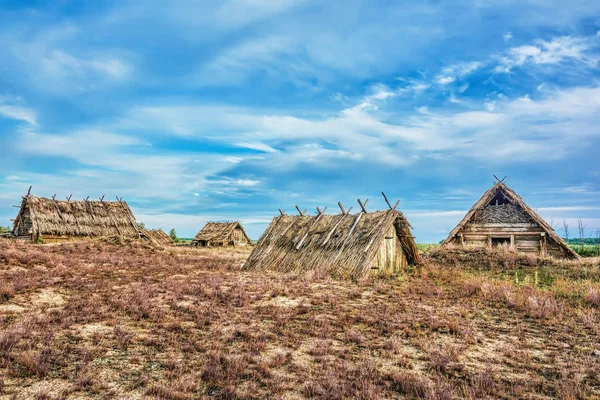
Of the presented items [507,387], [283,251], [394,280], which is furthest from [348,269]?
Result: [507,387]

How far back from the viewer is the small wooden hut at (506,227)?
2627 centimetres

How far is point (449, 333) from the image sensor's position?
8586 mm

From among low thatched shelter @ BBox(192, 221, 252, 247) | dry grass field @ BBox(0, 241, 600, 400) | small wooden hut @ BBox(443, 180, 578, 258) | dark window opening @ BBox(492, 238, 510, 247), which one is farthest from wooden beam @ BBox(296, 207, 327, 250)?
low thatched shelter @ BBox(192, 221, 252, 247)

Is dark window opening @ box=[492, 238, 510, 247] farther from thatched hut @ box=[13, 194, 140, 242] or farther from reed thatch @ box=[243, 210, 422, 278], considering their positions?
thatched hut @ box=[13, 194, 140, 242]

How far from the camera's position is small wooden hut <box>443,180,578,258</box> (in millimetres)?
26266

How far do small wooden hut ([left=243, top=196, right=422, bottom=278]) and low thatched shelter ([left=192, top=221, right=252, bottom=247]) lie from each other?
97.6ft

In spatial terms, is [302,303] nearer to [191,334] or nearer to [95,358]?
[191,334]

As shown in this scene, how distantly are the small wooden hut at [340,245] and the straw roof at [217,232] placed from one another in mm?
29815

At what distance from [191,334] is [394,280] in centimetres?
1088

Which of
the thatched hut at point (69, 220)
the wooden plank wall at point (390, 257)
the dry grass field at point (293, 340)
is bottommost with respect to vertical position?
the dry grass field at point (293, 340)

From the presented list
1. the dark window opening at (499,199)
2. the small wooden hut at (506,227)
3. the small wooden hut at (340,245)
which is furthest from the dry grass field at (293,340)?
the dark window opening at (499,199)

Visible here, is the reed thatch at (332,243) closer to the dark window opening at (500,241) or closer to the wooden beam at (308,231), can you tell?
the wooden beam at (308,231)

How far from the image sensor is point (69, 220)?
139ft

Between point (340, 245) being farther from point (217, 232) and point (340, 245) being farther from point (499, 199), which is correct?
point (217, 232)
